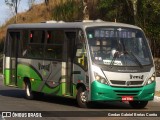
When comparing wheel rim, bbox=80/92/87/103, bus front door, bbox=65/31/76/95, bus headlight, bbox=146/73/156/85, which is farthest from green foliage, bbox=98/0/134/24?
wheel rim, bbox=80/92/87/103

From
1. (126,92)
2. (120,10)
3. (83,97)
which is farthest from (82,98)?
(120,10)

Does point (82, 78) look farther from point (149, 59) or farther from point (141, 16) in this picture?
point (141, 16)

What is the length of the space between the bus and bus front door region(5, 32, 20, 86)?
7.02 feet

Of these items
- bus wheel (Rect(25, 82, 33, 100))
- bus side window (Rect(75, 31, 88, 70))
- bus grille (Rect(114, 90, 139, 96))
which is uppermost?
bus side window (Rect(75, 31, 88, 70))

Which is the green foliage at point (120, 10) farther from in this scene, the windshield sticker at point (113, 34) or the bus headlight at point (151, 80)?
the bus headlight at point (151, 80)

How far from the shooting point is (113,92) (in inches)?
Result: 645

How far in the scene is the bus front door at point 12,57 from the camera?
21516 millimetres

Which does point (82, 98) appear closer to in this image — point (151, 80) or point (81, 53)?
point (81, 53)

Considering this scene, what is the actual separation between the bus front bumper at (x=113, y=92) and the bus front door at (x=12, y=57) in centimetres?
603

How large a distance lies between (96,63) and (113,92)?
1032 millimetres

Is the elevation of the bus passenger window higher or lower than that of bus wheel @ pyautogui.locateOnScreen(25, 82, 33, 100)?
higher

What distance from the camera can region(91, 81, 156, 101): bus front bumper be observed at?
1627cm

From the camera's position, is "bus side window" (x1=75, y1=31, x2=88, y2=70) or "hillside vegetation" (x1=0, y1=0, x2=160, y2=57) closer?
"bus side window" (x1=75, y1=31, x2=88, y2=70)

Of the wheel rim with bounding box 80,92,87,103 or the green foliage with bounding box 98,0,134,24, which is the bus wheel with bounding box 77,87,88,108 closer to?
the wheel rim with bounding box 80,92,87,103
